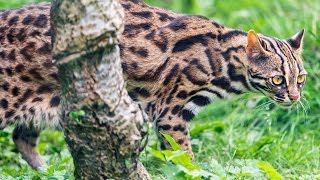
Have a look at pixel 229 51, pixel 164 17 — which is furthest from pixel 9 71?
pixel 229 51

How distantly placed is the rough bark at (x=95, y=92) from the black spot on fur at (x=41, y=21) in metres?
1.54

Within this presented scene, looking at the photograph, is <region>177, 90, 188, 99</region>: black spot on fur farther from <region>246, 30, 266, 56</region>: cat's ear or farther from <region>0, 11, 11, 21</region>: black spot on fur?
<region>0, 11, 11, 21</region>: black spot on fur

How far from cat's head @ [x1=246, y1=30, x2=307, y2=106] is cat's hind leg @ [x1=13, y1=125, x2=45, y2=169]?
1913mm

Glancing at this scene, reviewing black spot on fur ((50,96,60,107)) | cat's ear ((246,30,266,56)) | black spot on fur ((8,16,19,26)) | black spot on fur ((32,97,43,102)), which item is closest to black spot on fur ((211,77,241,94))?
cat's ear ((246,30,266,56))

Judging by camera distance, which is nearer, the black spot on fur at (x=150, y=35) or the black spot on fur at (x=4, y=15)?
→ the black spot on fur at (x=4, y=15)

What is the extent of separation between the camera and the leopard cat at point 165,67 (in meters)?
6.69

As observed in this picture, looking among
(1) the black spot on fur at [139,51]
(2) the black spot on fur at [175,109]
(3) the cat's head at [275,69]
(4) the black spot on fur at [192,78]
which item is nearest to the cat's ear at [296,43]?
(3) the cat's head at [275,69]

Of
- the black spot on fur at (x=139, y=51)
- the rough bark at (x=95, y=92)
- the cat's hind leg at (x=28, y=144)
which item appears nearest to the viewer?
the rough bark at (x=95, y=92)

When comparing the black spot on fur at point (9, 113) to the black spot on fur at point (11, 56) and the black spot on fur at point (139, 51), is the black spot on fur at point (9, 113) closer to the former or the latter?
the black spot on fur at point (11, 56)

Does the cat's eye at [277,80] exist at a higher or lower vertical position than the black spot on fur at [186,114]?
higher

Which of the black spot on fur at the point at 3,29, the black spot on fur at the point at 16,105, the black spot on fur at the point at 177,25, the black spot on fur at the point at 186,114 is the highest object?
the black spot on fur at the point at 177,25

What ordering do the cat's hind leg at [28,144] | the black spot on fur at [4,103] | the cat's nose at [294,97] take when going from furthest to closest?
the cat's hind leg at [28,144] < the cat's nose at [294,97] < the black spot on fur at [4,103]

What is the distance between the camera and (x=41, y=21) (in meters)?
6.76

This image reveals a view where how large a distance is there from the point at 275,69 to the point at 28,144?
2188 millimetres
